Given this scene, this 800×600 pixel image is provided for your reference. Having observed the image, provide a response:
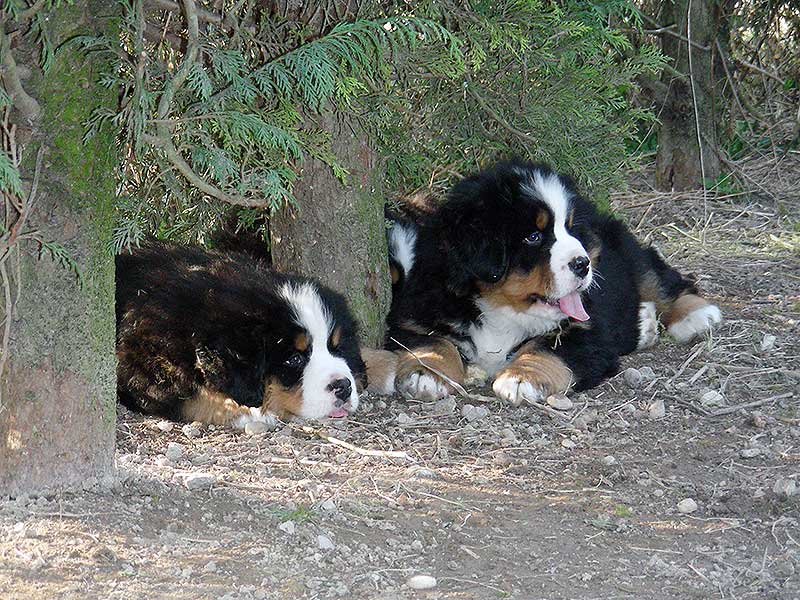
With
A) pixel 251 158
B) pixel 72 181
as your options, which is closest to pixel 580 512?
pixel 251 158

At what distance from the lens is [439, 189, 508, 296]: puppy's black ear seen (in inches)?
176

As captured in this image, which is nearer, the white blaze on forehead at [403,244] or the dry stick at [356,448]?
the dry stick at [356,448]

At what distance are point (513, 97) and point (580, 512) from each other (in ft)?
6.82

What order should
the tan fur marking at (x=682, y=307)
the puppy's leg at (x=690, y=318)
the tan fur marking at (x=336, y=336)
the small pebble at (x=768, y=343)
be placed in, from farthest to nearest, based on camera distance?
the tan fur marking at (x=682, y=307) → the puppy's leg at (x=690, y=318) → the small pebble at (x=768, y=343) → the tan fur marking at (x=336, y=336)

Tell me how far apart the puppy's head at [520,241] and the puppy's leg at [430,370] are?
0.89ft

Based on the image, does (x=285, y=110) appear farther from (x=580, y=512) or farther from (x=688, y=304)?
(x=688, y=304)

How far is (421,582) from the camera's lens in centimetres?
267

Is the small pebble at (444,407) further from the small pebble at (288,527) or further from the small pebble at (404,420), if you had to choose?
the small pebble at (288,527)

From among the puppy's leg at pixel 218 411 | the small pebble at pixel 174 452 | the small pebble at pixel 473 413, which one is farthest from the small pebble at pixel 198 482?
the small pebble at pixel 473 413

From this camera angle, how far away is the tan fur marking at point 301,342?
13.0ft

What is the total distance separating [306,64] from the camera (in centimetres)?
307

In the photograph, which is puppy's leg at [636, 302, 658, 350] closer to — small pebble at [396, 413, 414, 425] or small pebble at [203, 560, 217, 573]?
small pebble at [396, 413, 414, 425]

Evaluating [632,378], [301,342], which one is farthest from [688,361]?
[301,342]

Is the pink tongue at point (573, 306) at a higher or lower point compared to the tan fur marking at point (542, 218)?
lower
